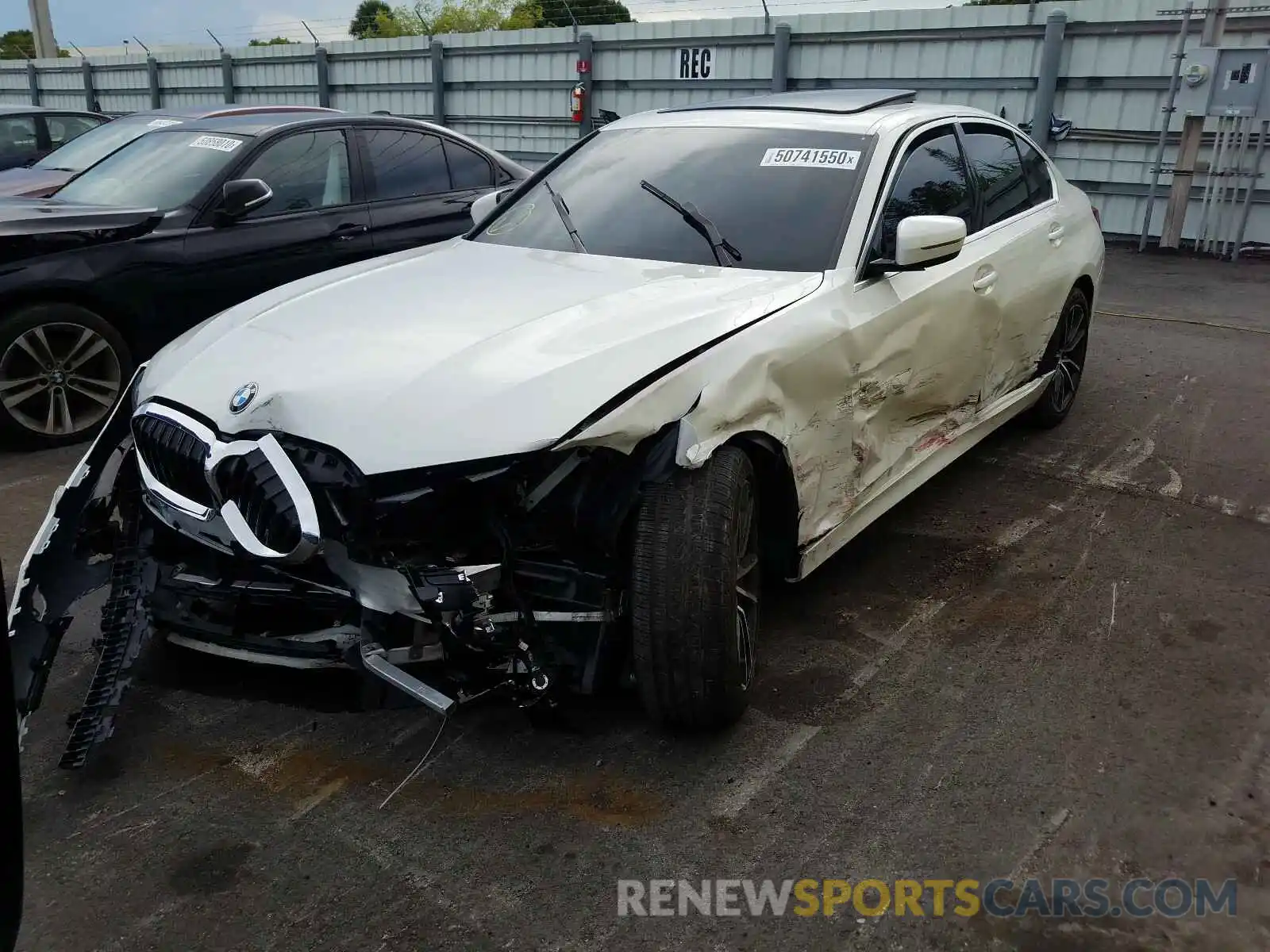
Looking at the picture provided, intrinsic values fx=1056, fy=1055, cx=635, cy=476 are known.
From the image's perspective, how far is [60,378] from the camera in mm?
5242

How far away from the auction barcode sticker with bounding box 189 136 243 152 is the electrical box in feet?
30.1

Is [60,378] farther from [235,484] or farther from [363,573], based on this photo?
Answer: [363,573]

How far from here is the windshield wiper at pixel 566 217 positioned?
370cm

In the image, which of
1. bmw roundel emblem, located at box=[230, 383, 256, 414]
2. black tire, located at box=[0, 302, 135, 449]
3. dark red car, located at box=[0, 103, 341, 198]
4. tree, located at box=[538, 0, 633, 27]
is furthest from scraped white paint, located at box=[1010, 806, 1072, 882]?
tree, located at box=[538, 0, 633, 27]

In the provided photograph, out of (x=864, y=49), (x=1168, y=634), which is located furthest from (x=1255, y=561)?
(x=864, y=49)

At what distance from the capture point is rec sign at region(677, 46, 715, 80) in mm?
14508

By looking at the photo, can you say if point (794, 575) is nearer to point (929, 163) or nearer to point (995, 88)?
point (929, 163)

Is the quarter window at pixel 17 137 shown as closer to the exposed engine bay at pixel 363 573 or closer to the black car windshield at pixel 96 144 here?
the black car windshield at pixel 96 144

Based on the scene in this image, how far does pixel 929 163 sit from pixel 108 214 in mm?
3986

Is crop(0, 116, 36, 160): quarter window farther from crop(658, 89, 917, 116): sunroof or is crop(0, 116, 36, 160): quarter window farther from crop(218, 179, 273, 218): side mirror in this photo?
crop(658, 89, 917, 116): sunroof

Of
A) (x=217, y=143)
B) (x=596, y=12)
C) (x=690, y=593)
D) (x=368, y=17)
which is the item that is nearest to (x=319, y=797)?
(x=690, y=593)

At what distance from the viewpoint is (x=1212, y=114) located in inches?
410

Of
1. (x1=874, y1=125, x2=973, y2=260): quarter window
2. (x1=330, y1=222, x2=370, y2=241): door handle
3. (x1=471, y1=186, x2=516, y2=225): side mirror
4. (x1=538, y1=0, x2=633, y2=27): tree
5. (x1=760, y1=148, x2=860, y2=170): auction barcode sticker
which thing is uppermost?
(x1=538, y1=0, x2=633, y2=27): tree

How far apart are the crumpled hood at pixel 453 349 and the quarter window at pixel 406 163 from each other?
3.02 m
